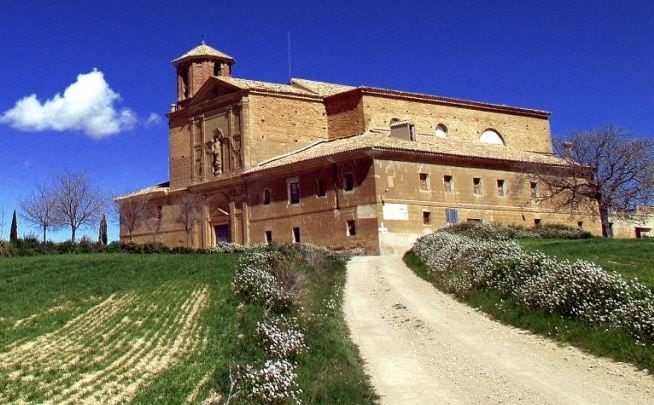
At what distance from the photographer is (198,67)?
49875mm

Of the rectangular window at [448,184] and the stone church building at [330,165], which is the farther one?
the rectangular window at [448,184]

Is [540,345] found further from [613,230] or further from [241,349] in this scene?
[613,230]

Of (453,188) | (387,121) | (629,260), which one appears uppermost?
(387,121)

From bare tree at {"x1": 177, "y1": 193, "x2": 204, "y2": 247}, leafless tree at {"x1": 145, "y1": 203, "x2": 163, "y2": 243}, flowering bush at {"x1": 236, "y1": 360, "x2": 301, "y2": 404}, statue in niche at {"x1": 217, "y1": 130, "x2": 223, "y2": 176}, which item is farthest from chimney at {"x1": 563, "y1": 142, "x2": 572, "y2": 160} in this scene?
flowering bush at {"x1": 236, "y1": 360, "x2": 301, "y2": 404}

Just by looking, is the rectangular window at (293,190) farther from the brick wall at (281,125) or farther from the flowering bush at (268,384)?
the flowering bush at (268,384)

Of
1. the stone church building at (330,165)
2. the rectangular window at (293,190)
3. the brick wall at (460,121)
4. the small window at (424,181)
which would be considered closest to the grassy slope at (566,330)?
the stone church building at (330,165)

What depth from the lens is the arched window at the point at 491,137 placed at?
1917 inches

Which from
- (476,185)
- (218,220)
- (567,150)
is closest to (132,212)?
(218,220)

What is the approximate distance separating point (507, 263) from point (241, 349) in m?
9.13

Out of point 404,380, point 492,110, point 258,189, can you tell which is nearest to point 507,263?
point 404,380

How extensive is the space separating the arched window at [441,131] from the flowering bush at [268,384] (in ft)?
122

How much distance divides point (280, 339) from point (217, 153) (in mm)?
33685

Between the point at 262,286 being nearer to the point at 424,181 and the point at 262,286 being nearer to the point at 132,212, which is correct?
the point at 424,181

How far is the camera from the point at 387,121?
44250 millimetres
